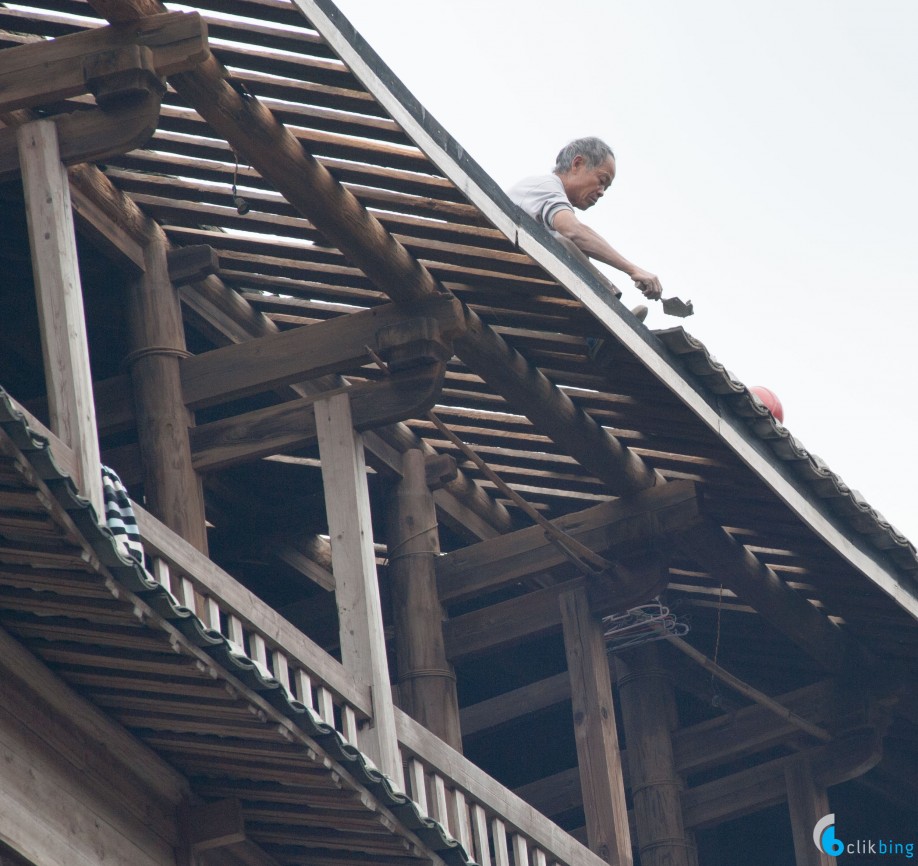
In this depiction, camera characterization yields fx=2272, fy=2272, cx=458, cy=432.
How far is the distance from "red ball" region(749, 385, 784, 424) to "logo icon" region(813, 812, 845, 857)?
2563 millimetres

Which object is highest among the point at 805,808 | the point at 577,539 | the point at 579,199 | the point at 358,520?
the point at 579,199

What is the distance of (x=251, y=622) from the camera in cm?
902

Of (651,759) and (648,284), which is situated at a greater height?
(648,284)

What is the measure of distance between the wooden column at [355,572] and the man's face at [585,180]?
1658mm

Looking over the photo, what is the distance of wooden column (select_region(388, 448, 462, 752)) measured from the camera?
11.6 metres

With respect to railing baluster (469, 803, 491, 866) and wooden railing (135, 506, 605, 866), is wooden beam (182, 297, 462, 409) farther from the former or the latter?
railing baluster (469, 803, 491, 866)

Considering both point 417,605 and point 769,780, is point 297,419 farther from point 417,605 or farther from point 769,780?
point 769,780

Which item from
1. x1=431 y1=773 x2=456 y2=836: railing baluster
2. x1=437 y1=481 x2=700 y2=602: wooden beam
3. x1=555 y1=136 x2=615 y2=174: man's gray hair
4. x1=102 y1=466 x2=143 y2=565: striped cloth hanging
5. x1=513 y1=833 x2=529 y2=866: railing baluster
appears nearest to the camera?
x1=102 y1=466 x2=143 y2=565: striped cloth hanging

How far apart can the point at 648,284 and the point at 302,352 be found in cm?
159

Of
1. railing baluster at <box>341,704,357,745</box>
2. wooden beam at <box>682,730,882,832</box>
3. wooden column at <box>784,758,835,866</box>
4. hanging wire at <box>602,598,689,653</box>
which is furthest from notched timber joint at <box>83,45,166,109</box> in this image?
wooden column at <box>784,758,835,866</box>

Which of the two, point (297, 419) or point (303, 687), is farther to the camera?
point (297, 419)

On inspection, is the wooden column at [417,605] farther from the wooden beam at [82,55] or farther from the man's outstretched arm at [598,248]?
the wooden beam at [82,55]

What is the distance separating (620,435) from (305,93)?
10.3ft

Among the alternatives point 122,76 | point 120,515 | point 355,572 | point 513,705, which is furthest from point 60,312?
point 513,705
